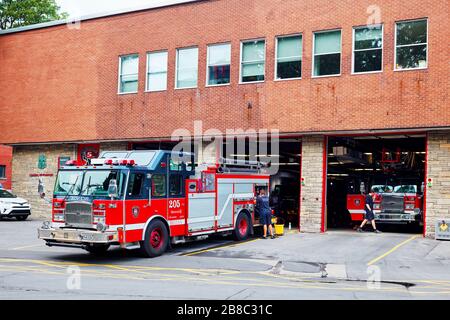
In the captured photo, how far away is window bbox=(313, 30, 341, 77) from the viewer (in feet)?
69.6

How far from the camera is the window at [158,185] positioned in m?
14.6

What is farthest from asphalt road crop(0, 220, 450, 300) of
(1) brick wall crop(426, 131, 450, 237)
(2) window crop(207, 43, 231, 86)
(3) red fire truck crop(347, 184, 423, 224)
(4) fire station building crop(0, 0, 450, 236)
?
(2) window crop(207, 43, 231, 86)

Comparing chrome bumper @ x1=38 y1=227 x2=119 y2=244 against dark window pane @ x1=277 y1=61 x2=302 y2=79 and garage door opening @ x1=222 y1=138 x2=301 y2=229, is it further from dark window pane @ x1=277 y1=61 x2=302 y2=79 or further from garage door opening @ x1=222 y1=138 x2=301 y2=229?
garage door opening @ x1=222 y1=138 x2=301 y2=229

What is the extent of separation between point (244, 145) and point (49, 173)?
10.6 meters

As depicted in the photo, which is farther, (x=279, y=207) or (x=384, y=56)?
(x=279, y=207)

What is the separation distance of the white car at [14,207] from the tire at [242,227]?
44.7ft

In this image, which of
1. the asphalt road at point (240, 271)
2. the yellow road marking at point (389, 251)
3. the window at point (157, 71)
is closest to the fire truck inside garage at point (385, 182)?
the yellow road marking at point (389, 251)

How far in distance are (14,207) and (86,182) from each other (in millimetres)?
15147

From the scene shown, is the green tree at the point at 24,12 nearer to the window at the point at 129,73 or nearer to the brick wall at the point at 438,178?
the window at the point at 129,73

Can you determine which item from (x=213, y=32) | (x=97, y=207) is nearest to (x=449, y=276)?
(x=97, y=207)

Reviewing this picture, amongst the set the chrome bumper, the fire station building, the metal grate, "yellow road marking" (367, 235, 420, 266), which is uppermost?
the fire station building

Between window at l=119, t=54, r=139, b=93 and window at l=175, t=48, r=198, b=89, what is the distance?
7.23ft
